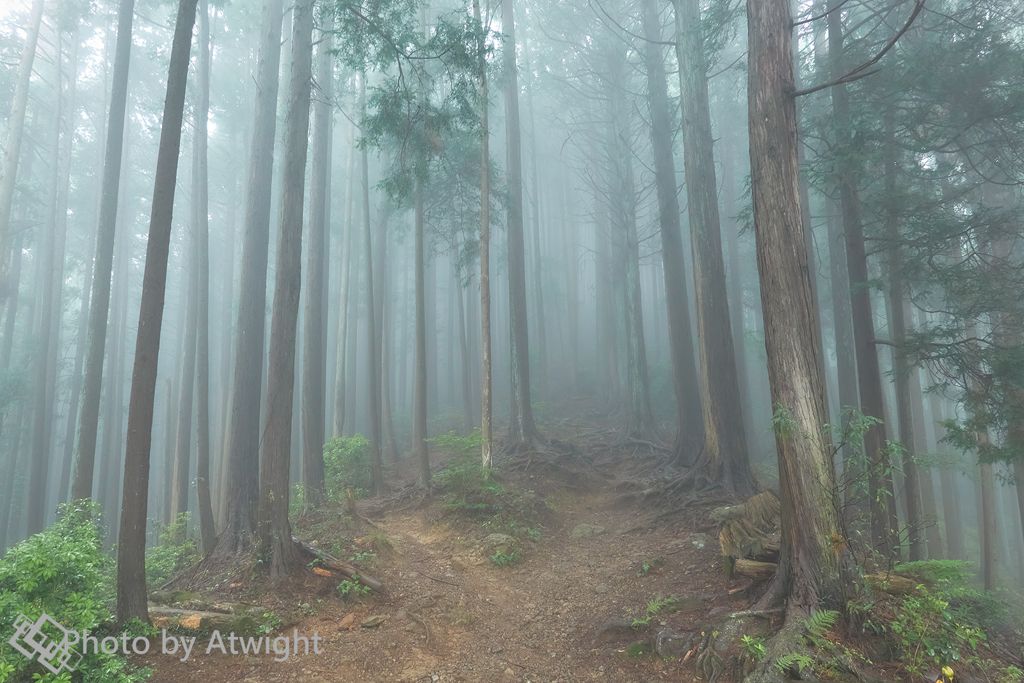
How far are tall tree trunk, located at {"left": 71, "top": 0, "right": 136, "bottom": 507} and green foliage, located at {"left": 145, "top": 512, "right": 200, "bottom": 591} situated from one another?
1929 mm

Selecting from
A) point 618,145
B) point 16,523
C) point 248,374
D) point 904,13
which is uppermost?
point 618,145

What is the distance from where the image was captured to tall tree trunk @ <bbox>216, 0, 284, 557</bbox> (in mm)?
8203

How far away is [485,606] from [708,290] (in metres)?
7.28

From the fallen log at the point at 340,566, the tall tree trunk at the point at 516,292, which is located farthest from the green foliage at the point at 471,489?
the fallen log at the point at 340,566

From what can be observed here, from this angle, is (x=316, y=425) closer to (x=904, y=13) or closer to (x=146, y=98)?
(x=904, y=13)

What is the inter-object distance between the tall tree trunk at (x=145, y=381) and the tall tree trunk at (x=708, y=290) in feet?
28.6

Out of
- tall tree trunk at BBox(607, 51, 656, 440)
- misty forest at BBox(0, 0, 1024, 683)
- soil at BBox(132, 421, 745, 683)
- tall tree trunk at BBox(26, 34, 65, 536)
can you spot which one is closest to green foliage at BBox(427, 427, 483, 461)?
misty forest at BBox(0, 0, 1024, 683)

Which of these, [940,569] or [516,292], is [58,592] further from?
[516,292]

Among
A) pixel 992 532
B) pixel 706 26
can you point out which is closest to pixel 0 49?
pixel 706 26

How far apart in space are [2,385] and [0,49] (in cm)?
1244

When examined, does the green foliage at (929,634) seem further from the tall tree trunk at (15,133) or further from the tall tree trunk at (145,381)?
the tall tree trunk at (15,133)

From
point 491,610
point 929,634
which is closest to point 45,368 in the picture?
point 491,610

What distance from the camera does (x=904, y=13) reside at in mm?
9852

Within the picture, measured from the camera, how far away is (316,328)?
12688mm
